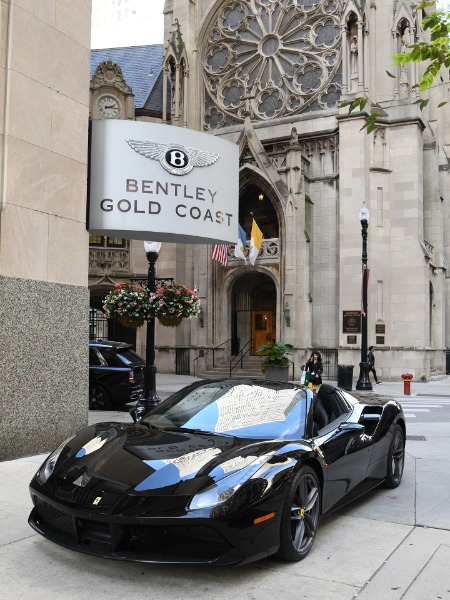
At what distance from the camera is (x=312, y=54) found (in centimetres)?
3008

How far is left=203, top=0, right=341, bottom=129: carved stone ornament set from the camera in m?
29.7

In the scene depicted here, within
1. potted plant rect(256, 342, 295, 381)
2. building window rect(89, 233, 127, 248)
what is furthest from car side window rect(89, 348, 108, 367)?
building window rect(89, 233, 127, 248)

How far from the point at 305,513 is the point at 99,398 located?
1063 centimetres

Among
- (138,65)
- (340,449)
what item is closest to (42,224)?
(340,449)

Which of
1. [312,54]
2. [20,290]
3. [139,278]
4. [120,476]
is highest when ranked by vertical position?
[312,54]

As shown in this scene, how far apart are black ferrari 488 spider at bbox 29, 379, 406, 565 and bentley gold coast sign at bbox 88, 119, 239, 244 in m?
4.33

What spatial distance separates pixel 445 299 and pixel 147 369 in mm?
23697

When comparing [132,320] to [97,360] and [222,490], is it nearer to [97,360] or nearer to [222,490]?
[97,360]

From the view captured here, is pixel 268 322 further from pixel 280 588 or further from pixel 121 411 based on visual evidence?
pixel 280 588

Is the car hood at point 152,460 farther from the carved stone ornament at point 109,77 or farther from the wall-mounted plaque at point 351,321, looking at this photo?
the carved stone ornament at point 109,77

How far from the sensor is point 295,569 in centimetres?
438

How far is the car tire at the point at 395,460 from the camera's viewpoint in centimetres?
680

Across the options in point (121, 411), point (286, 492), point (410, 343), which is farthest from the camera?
point (410, 343)

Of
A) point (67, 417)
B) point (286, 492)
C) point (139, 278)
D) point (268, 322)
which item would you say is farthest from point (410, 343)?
point (286, 492)
